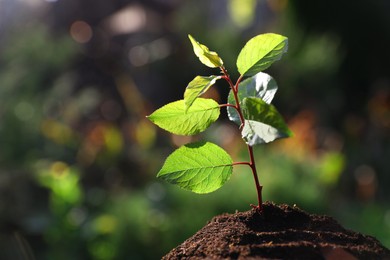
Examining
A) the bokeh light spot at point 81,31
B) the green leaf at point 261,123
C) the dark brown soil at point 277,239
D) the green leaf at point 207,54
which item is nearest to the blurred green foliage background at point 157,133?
the bokeh light spot at point 81,31

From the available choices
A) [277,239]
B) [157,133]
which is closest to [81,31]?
[157,133]

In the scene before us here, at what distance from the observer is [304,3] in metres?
9.93

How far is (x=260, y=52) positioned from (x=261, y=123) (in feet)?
0.61

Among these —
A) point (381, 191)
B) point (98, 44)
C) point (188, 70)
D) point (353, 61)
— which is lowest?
point (381, 191)

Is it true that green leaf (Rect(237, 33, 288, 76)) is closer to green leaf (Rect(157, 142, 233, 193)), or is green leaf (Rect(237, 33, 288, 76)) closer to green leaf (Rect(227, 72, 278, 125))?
green leaf (Rect(227, 72, 278, 125))

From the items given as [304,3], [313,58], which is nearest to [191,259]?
[313,58]

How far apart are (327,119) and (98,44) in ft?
17.0

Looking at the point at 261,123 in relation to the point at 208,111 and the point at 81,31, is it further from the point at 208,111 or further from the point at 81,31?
the point at 81,31

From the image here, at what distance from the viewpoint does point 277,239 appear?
108cm

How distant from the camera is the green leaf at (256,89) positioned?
3.69ft

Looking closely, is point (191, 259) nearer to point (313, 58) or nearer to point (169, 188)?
point (169, 188)

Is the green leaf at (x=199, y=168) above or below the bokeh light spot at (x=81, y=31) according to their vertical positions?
below

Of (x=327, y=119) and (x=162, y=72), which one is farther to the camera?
(x=162, y=72)

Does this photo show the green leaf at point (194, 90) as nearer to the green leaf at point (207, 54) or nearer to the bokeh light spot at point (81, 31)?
the green leaf at point (207, 54)
